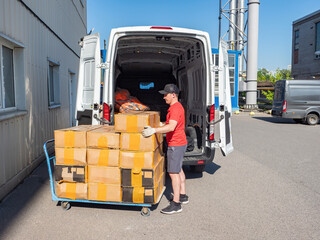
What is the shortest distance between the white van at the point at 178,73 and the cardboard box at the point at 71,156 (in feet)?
3.36

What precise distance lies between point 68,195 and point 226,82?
3420 millimetres

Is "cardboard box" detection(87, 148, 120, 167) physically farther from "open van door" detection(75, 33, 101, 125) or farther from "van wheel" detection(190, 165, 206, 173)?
"van wheel" detection(190, 165, 206, 173)

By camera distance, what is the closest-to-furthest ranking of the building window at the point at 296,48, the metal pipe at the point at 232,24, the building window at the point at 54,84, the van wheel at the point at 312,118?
1. the building window at the point at 54,84
2. the van wheel at the point at 312,118
3. the metal pipe at the point at 232,24
4. the building window at the point at 296,48

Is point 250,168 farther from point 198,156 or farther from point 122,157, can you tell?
point 122,157

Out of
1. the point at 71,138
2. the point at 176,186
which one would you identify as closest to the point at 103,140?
the point at 71,138

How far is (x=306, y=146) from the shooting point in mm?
10164

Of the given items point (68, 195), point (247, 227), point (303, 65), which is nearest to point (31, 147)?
point (68, 195)

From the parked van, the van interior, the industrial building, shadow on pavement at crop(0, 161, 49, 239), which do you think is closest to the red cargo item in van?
the van interior

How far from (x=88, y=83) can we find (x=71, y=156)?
1.94 meters

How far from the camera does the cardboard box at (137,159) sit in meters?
4.24

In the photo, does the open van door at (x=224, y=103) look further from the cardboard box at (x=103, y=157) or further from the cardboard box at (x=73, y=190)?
the cardboard box at (x=73, y=190)

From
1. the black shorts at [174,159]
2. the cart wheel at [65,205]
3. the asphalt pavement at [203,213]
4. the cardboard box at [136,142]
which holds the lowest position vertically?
the asphalt pavement at [203,213]

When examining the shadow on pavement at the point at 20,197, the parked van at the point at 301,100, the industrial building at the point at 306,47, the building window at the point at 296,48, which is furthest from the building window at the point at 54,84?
the building window at the point at 296,48

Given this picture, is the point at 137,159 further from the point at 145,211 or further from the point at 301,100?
the point at 301,100
